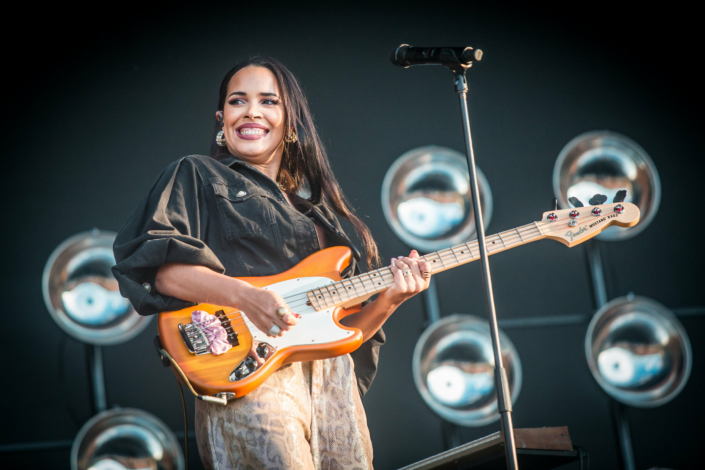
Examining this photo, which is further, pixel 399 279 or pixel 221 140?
pixel 221 140

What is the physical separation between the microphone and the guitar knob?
781 millimetres

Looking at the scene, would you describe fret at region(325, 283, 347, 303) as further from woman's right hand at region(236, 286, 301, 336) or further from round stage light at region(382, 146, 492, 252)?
round stage light at region(382, 146, 492, 252)

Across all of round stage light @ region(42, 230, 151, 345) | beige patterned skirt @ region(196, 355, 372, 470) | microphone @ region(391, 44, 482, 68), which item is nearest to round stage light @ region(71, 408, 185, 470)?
round stage light @ region(42, 230, 151, 345)

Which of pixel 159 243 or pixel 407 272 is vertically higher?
pixel 159 243

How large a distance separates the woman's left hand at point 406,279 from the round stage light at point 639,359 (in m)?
0.94

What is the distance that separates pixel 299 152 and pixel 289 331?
688mm

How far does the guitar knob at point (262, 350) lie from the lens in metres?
1.42

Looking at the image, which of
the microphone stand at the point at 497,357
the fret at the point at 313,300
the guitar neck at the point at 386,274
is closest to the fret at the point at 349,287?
the guitar neck at the point at 386,274

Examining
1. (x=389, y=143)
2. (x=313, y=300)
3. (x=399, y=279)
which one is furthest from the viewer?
(x=389, y=143)

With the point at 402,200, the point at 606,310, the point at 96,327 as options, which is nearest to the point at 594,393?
the point at 606,310

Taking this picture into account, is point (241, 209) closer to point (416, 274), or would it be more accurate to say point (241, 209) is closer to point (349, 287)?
point (349, 287)

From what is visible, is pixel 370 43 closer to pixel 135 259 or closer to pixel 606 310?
pixel 606 310

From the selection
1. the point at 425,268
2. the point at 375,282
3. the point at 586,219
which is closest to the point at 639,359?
the point at 586,219

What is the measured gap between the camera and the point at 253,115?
70.9 inches
